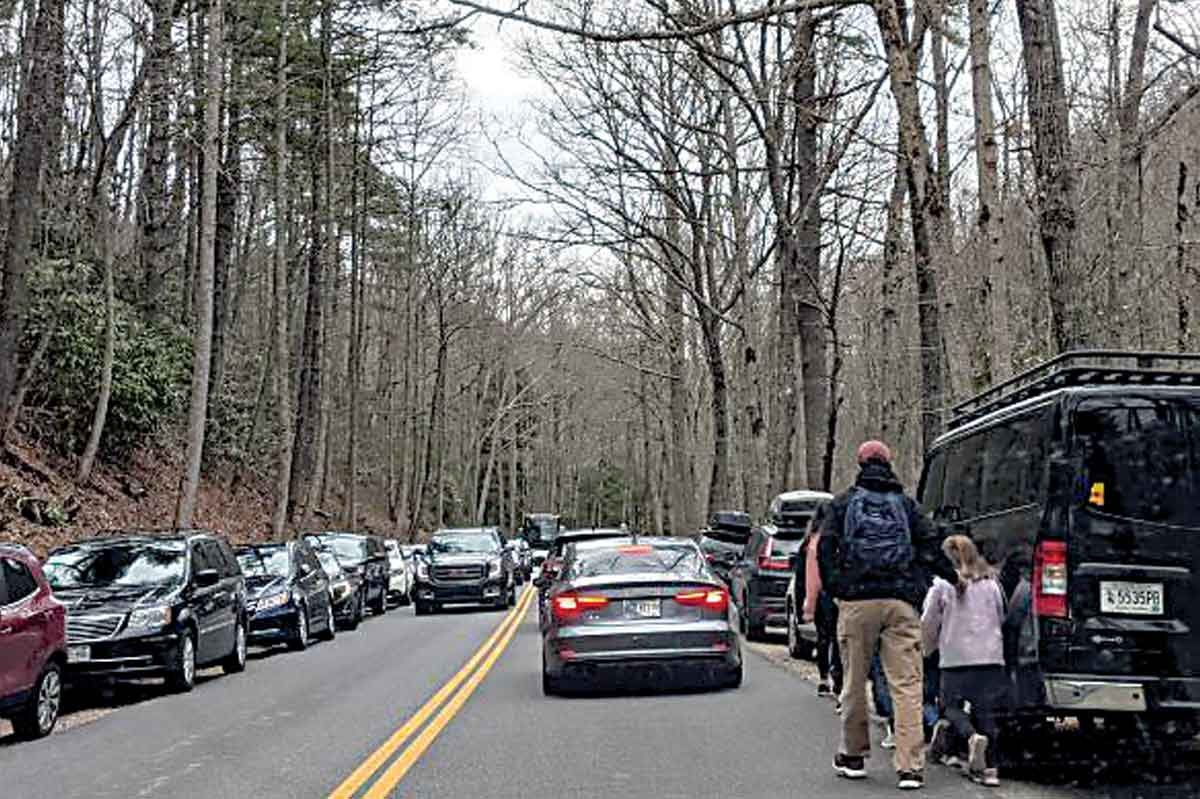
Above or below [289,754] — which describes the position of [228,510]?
above

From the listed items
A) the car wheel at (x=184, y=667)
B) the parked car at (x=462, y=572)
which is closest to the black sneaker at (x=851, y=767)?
the car wheel at (x=184, y=667)

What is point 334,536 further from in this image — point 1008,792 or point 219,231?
point 1008,792

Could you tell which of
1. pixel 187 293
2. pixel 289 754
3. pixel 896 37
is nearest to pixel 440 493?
pixel 187 293

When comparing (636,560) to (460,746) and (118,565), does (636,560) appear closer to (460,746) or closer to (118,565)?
(460,746)

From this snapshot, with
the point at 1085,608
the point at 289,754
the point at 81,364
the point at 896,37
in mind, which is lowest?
the point at 289,754

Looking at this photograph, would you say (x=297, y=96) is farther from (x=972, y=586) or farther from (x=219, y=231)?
(x=972, y=586)

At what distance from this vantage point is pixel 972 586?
9.63 metres

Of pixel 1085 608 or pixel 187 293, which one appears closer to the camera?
pixel 1085 608

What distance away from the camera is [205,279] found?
2809 centimetres

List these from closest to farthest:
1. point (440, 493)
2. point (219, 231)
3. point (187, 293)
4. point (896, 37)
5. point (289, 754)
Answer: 1. point (289, 754)
2. point (896, 37)
3. point (219, 231)
4. point (187, 293)
5. point (440, 493)

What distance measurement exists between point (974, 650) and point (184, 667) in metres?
10.3

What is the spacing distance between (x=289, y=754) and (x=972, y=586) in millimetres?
5296

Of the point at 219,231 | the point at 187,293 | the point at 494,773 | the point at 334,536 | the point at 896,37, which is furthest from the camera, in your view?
the point at 187,293

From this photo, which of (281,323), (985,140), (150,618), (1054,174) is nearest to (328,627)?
(150,618)
